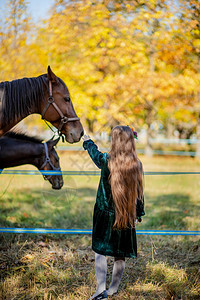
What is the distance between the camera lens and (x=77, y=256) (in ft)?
10.4

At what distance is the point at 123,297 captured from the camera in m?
2.33

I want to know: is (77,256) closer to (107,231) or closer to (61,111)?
(107,231)

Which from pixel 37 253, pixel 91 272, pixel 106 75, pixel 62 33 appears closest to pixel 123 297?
pixel 91 272

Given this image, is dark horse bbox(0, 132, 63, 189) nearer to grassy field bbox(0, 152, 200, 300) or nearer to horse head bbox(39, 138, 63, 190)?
horse head bbox(39, 138, 63, 190)

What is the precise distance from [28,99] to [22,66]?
2.77 m

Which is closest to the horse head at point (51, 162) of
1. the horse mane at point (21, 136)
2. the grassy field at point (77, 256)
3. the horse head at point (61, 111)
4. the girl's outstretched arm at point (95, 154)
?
the horse mane at point (21, 136)

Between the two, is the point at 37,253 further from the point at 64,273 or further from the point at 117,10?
the point at 117,10

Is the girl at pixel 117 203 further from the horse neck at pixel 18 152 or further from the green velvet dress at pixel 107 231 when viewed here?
the horse neck at pixel 18 152

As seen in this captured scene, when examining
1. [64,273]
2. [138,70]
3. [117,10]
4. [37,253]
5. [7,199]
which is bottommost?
[7,199]

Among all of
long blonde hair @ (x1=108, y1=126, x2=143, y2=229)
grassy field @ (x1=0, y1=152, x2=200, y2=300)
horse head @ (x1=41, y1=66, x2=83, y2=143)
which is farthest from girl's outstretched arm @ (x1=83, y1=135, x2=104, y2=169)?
grassy field @ (x1=0, y1=152, x2=200, y2=300)

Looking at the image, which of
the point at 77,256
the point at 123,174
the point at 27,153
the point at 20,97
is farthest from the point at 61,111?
the point at 77,256

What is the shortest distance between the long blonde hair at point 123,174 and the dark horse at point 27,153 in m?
Answer: 1.33

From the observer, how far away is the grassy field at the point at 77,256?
8.03ft

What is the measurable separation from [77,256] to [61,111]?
1662 millimetres
